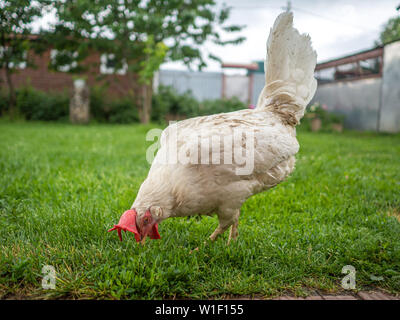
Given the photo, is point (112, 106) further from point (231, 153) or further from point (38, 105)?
point (231, 153)

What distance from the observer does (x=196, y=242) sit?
2518mm

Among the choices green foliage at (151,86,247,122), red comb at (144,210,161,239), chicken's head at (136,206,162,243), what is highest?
green foliage at (151,86,247,122)

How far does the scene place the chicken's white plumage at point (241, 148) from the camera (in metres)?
2.04

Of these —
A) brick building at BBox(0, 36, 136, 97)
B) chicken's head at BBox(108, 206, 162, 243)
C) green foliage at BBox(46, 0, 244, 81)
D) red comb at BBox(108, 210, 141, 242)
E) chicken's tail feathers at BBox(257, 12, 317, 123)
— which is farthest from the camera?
brick building at BBox(0, 36, 136, 97)

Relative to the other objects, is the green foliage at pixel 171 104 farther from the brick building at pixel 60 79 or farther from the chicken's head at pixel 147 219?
the chicken's head at pixel 147 219

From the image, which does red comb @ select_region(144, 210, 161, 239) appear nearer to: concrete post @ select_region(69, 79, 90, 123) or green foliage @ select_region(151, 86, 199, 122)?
green foliage @ select_region(151, 86, 199, 122)

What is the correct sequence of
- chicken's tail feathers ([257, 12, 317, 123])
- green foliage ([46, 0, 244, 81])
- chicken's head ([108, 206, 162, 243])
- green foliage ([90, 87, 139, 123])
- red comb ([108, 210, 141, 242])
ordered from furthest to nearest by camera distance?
1. green foliage ([90, 87, 139, 123])
2. green foliage ([46, 0, 244, 81])
3. chicken's tail feathers ([257, 12, 317, 123])
4. chicken's head ([108, 206, 162, 243])
5. red comb ([108, 210, 141, 242])

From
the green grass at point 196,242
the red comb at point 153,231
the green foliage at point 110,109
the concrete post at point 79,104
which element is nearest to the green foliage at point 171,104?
the green foliage at point 110,109

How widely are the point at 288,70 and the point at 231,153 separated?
3.96ft

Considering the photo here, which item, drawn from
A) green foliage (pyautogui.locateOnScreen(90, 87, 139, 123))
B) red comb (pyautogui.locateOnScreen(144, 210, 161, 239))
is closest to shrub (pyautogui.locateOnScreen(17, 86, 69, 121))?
green foliage (pyautogui.locateOnScreen(90, 87, 139, 123))

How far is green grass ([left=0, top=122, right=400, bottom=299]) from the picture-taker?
1.89 meters

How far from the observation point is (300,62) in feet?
9.33

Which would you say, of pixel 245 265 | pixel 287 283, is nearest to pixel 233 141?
pixel 245 265

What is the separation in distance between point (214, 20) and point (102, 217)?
12.8 meters
